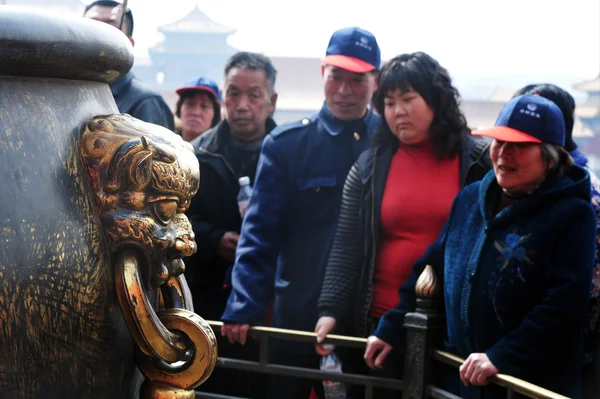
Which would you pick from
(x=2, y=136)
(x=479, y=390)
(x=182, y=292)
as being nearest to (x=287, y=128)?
(x=479, y=390)

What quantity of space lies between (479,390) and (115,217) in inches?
53.4

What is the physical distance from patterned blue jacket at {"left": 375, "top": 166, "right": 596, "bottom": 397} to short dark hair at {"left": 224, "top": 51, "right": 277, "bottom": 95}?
1545 millimetres

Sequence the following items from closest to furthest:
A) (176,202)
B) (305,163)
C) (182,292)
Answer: (176,202), (182,292), (305,163)

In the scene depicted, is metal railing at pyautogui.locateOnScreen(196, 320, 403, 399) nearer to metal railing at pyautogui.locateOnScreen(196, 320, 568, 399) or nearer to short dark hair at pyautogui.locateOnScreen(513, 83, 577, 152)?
metal railing at pyautogui.locateOnScreen(196, 320, 568, 399)

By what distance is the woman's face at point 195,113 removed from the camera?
470 centimetres

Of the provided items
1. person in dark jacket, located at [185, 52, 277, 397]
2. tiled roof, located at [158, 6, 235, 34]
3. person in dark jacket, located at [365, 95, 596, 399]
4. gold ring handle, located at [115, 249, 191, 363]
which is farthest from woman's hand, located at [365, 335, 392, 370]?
tiled roof, located at [158, 6, 235, 34]

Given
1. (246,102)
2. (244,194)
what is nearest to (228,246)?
(244,194)

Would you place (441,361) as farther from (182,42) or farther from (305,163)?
(182,42)

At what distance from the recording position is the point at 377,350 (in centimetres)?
283

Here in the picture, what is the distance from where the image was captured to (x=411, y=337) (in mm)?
2721

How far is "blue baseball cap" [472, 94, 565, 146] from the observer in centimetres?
268

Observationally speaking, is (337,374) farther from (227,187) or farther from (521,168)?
(227,187)

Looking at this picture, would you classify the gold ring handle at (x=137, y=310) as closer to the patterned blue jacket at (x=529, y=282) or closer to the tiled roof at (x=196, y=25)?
the patterned blue jacket at (x=529, y=282)

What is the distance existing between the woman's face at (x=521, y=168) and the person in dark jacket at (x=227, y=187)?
1.36 metres
